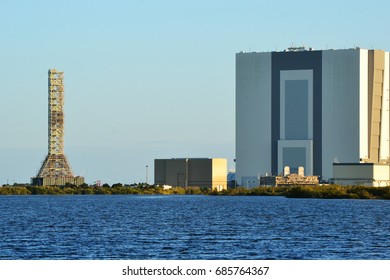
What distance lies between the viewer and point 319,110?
182500 millimetres

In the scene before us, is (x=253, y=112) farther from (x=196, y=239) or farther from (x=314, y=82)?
(x=196, y=239)

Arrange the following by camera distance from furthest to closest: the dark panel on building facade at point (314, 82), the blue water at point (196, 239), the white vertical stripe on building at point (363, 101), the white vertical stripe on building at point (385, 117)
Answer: the dark panel on building facade at point (314, 82), the white vertical stripe on building at point (385, 117), the white vertical stripe on building at point (363, 101), the blue water at point (196, 239)

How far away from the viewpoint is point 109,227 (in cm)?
Result: 6719

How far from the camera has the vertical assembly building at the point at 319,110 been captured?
180875mm

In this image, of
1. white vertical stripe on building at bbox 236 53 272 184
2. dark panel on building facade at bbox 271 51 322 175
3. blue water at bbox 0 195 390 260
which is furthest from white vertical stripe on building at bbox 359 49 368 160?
blue water at bbox 0 195 390 260

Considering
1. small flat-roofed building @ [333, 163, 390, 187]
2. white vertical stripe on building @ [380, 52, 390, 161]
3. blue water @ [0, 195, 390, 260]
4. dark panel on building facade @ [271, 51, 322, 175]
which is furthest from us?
dark panel on building facade @ [271, 51, 322, 175]

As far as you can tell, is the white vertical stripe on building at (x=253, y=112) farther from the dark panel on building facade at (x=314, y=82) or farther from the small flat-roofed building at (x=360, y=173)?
the small flat-roofed building at (x=360, y=173)

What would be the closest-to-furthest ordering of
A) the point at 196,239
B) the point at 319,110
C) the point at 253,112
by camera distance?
the point at 196,239 < the point at 319,110 < the point at 253,112

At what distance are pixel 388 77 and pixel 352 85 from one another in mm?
7233

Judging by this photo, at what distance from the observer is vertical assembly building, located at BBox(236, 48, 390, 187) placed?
593 feet

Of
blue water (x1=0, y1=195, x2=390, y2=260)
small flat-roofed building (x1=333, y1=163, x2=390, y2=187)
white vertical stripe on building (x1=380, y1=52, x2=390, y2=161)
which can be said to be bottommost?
blue water (x1=0, y1=195, x2=390, y2=260)

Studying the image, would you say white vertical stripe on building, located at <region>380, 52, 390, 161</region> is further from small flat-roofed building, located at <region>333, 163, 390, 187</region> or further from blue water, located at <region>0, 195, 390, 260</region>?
blue water, located at <region>0, 195, 390, 260</region>

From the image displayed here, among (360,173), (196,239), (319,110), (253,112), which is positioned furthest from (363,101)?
(196,239)

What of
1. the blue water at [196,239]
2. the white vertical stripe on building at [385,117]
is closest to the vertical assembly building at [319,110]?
the white vertical stripe on building at [385,117]
